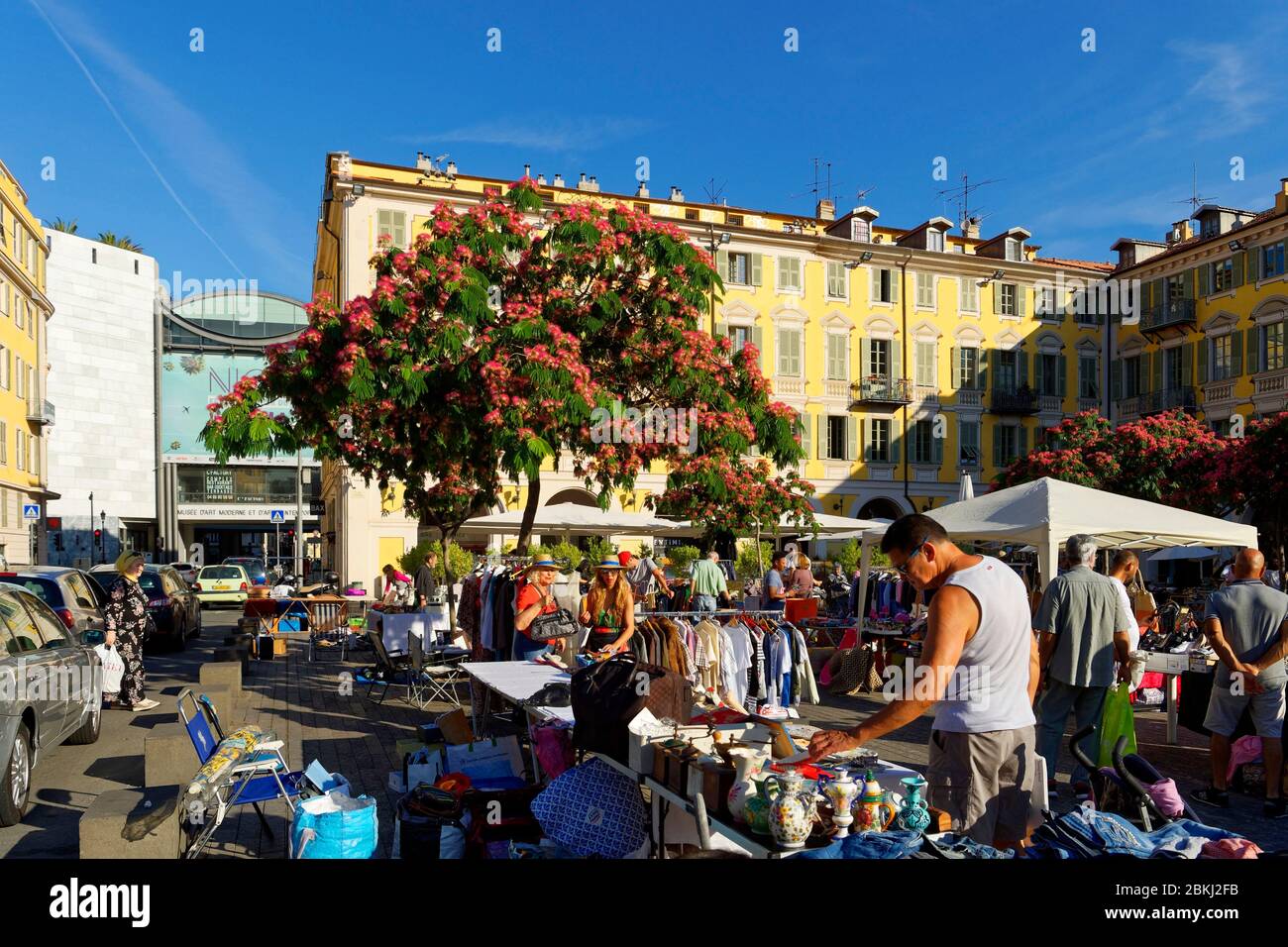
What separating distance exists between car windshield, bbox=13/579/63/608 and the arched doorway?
3385 cm

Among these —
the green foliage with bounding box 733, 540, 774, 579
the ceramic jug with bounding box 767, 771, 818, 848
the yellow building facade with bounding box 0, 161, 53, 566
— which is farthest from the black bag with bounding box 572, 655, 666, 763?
the yellow building facade with bounding box 0, 161, 53, 566

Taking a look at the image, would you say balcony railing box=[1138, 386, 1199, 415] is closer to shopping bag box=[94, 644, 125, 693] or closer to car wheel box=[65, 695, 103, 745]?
shopping bag box=[94, 644, 125, 693]

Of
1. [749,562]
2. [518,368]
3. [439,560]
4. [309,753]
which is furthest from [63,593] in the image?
[749,562]

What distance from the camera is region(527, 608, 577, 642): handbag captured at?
30.4 ft

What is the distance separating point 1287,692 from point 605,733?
17.4 ft

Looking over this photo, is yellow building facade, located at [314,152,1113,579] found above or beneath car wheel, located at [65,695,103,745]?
above

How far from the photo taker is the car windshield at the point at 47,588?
1233 centimetres

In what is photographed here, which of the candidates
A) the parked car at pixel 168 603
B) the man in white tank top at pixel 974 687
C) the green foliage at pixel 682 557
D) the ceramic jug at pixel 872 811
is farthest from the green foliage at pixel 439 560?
the ceramic jug at pixel 872 811

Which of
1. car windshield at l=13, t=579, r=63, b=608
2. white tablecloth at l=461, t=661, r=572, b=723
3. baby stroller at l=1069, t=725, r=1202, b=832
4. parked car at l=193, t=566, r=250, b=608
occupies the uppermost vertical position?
car windshield at l=13, t=579, r=63, b=608

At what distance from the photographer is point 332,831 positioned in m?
5.59

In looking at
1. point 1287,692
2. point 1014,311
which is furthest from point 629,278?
point 1014,311

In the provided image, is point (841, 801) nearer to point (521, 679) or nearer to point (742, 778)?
point (742, 778)

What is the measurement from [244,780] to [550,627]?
11.2 ft

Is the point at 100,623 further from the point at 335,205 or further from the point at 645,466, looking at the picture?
the point at 335,205
